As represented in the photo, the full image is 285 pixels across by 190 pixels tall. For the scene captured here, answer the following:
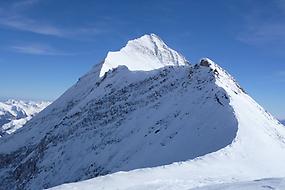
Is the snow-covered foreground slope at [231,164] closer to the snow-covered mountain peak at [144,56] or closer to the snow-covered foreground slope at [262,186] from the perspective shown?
the snow-covered foreground slope at [262,186]

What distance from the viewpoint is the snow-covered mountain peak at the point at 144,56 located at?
133 meters

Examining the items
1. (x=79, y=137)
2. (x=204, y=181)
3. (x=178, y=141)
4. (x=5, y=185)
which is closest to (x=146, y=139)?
(x=178, y=141)

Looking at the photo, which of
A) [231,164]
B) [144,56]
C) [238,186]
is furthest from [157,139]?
[144,56]

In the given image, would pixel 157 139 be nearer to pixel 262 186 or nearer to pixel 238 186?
pixel 238 186

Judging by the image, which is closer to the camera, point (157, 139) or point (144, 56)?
point (157, 139)

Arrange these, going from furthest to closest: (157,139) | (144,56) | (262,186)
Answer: (144,56) → (157,139) → (262,186)

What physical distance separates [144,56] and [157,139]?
9506 centimetres

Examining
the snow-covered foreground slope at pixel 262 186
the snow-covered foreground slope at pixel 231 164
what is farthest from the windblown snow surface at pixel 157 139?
the snow-covered foreground slope at pixel 262 186

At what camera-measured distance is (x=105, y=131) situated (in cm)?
7575

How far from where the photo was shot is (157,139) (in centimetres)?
5881

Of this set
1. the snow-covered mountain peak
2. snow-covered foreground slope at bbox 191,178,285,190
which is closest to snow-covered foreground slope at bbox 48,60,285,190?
snow-covered foreground slope at bbox 191,178,285,190

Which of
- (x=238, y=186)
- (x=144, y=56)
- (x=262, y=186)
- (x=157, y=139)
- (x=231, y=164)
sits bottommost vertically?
(x=262, y=186)

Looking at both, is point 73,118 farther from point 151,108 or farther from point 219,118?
point 219,118

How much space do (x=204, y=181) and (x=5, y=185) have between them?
6884 cm
